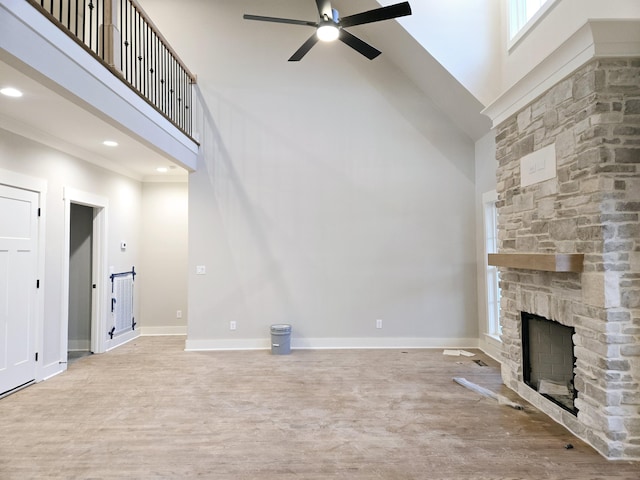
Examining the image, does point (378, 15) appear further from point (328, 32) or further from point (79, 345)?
point (79, 345)

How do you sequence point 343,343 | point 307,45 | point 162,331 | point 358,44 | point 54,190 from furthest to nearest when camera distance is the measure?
point 162,331
point 343,343
point 54,190
point 307,45
point 358,44

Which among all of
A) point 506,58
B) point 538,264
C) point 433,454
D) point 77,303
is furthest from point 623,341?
point 77,303

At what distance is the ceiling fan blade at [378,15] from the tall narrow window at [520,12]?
1.52m

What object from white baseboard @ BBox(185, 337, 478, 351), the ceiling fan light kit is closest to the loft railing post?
the ceiling fan light kit

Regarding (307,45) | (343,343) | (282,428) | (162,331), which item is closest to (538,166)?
(307,45)

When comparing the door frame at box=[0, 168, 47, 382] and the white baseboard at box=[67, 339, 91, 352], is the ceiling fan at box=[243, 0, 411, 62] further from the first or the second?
the white baseboard at box=[67, 339, 91, 352]

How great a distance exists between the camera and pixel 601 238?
2432mm

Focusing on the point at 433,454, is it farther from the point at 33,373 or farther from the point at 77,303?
the point at 77,303

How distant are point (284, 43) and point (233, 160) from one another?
6.28 feet

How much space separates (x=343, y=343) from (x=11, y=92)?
447cm

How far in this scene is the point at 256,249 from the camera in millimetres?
5160

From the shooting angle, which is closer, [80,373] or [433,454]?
[433,454]

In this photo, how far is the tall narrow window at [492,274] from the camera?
15.7 feet

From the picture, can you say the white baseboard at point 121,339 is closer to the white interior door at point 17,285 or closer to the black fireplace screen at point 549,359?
the white interior door at point 17,285
